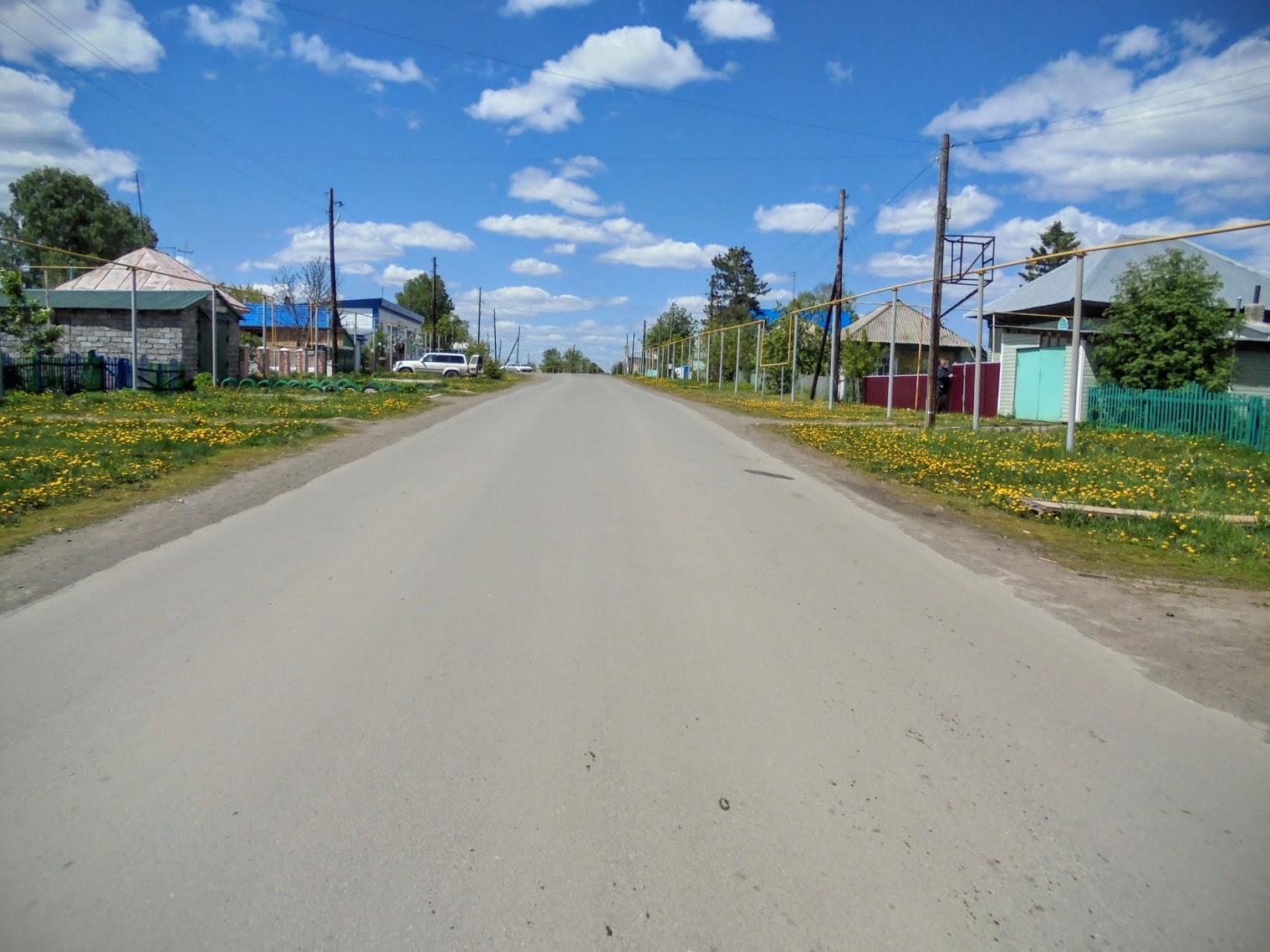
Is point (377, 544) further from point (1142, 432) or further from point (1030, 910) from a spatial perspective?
point (1142, 432)

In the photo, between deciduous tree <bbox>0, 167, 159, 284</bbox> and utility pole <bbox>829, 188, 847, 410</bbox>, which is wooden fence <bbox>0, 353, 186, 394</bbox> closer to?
utility pole <bbox>829, 188, 847, 410</bbox>

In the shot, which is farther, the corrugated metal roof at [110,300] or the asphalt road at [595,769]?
the corrugated metal roof at [110,300]

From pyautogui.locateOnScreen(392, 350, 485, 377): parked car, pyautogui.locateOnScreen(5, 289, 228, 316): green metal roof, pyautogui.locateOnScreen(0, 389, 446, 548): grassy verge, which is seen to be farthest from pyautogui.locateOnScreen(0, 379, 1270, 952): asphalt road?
pyautogui.locateOnScreen(392, 350, 485, 377): parked car

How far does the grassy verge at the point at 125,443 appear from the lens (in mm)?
9891

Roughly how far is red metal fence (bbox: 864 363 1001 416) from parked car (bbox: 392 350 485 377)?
2873 cm

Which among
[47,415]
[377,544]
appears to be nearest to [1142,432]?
[377,544]

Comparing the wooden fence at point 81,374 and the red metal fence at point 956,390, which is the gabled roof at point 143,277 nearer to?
the wooden fence at point 81,374

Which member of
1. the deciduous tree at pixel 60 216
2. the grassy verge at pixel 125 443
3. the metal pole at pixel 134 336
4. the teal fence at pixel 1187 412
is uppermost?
the deciduous tree at pixel 60 216

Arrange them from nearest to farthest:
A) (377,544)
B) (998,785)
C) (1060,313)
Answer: (998,785), (377,544), (1060,313)

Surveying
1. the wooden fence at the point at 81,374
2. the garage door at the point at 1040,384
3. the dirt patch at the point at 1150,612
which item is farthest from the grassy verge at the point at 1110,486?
the wooden fence at the point at 81,374

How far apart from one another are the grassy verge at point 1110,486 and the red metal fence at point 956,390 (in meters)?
11.4

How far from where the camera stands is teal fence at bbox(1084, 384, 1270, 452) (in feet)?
59.9

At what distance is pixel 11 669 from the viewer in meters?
4.89

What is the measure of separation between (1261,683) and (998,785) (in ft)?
8.50
